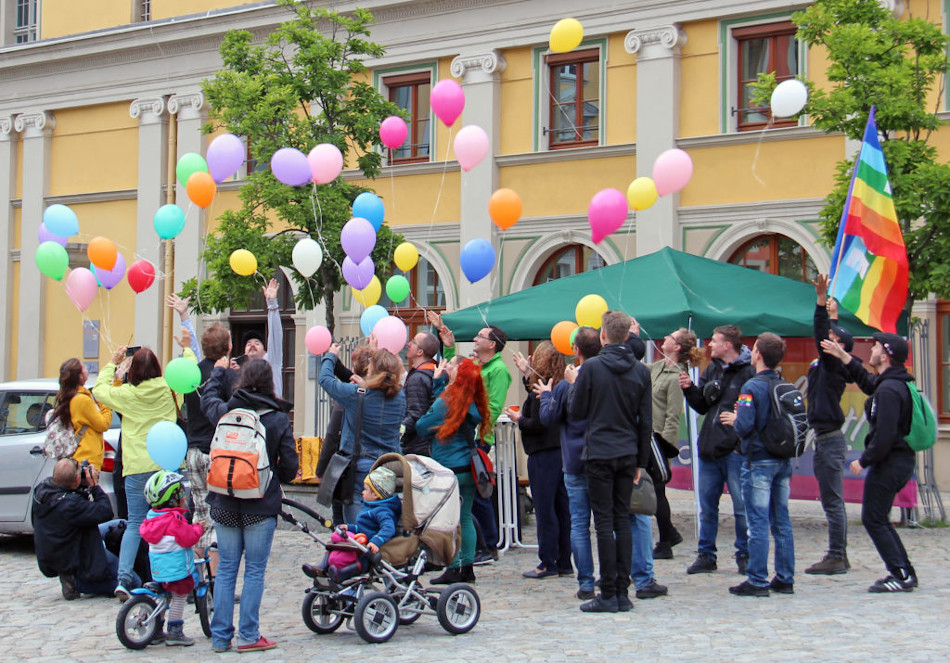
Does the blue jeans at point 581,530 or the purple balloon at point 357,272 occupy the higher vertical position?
the purple balloon at point 357,272

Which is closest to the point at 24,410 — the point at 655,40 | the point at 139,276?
the point at 139,276

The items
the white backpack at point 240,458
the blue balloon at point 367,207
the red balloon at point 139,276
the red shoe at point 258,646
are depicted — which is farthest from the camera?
the red balloon at point 139,276

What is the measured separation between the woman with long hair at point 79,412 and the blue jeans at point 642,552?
4.21 m

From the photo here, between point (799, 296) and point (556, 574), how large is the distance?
3.86 m

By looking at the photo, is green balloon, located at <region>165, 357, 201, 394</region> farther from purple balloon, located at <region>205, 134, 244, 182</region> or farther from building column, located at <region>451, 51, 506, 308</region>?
building column, located at <region>451, 51, 506, 308</region>

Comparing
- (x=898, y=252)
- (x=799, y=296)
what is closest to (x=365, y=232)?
(x=799, y=296)

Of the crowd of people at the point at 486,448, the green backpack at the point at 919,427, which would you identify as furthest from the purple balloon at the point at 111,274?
the green backpack at the point at 919,427

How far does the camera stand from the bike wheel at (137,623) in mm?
6844

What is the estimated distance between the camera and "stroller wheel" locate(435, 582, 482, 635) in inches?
284

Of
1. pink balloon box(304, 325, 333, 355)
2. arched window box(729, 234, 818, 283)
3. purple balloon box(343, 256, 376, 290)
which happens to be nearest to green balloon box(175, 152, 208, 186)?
purple balloon box(343, 256, 376, 290)

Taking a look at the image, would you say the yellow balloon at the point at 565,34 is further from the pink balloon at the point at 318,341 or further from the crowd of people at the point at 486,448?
the pink balloon at the point at 318,341

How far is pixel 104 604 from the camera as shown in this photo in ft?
27.9

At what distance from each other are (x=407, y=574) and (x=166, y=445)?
67.3 inches

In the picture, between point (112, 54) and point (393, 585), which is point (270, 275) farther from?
point (112, 54)
